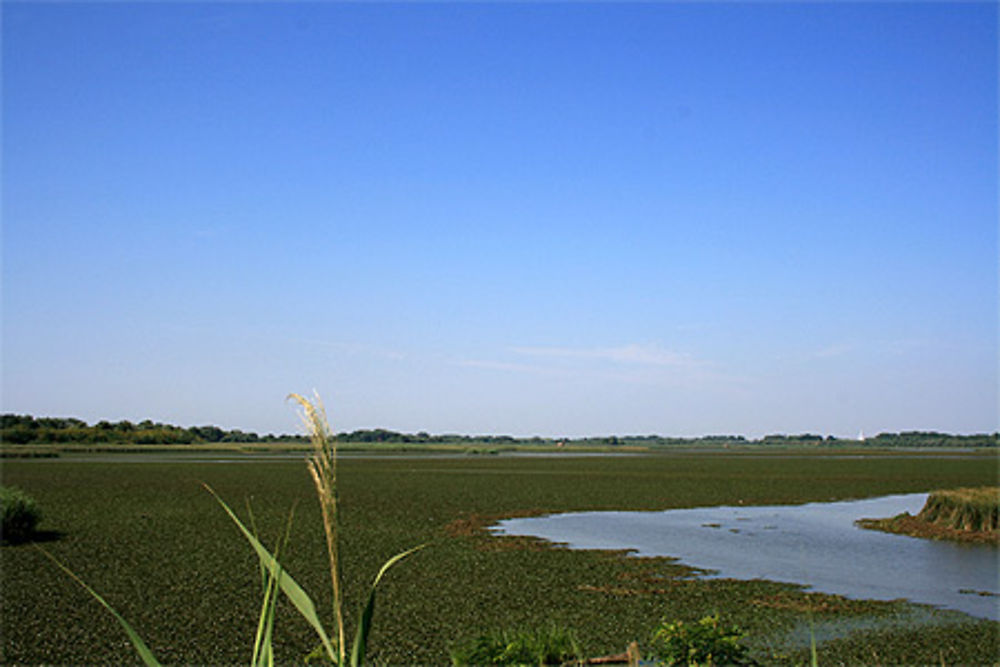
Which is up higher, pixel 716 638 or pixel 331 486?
pixel 331 486

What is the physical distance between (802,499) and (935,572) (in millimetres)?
19582

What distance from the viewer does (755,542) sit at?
23359 millimetres

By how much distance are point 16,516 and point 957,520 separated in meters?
26.3

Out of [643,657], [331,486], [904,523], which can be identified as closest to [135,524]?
[643,657]

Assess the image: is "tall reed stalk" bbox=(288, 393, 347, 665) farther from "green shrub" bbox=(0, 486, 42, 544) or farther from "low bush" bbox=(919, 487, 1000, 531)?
"low bush" bbox=(919, 487, 1000, 531)

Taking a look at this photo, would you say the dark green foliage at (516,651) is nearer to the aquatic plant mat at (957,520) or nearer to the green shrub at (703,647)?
the green shrub at (703,647)

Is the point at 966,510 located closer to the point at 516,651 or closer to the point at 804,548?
the point at 804,548

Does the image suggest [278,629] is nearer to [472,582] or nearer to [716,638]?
[472,582]

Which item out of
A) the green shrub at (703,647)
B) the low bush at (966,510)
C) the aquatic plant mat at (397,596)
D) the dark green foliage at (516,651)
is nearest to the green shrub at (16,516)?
the aquatic plant mat at (397,596)

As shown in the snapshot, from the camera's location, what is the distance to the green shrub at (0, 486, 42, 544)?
21.8 meters

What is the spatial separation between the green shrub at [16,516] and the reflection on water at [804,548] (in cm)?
1274

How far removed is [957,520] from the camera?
83.6 feet

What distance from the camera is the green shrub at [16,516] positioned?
21.8 meters

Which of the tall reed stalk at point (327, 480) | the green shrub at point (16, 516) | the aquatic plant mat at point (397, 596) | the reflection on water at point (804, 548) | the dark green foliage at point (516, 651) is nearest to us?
the tall reed stalk at point (327, 480)
